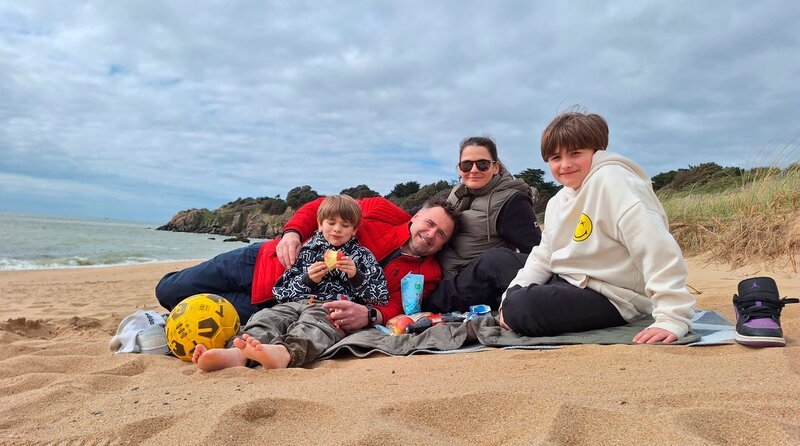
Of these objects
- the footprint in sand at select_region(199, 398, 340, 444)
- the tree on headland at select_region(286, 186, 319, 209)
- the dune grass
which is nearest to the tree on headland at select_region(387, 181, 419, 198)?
the dune grass

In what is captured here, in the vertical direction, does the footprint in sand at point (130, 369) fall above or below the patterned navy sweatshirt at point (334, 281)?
below

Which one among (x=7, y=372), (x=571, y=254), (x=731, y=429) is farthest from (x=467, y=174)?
(x=7, y=372)

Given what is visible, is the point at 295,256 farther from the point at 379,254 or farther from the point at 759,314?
the point at 759,314

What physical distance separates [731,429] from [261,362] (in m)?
2.08

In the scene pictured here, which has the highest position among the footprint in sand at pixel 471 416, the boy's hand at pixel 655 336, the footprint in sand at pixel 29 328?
the boy's hand at pixel 655 336

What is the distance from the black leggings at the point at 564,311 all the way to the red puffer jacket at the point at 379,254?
1.25 meters

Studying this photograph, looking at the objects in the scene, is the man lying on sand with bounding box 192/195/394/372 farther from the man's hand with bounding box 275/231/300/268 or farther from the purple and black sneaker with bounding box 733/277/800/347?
the purple and black sneaker with bounding box 733/277/800/347

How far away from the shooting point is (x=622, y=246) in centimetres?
288

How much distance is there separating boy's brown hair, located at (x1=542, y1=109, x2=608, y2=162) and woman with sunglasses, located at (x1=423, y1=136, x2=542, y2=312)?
1.20 m

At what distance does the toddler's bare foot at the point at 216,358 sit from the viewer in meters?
2.66

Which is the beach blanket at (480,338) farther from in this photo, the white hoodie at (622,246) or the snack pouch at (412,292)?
the snack pouch at (412,292)

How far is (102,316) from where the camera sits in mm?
5184

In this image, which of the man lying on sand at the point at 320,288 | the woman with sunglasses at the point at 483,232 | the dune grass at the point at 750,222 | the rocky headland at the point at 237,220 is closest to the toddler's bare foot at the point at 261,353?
the man lying on sand at the point at 320,288

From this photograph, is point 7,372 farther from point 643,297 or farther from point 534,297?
point 643,297
